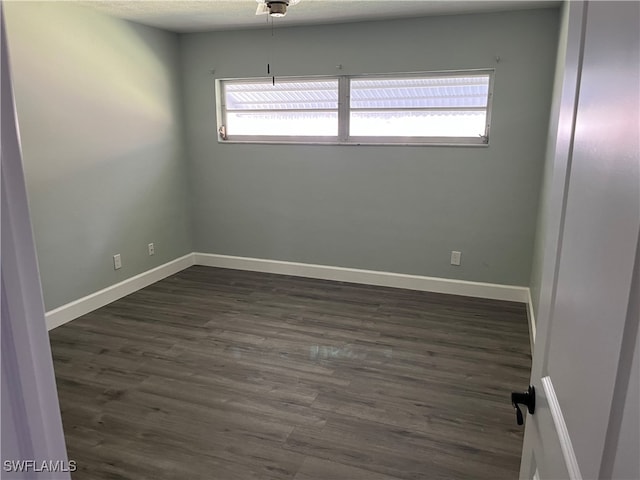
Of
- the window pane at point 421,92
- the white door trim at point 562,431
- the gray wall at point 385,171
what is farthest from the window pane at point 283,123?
the white door trim at point 562,431

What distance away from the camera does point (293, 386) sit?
2.62m

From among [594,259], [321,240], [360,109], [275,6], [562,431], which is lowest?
[321,240]

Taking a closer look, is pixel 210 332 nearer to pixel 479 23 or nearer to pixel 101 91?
pixel 101 91

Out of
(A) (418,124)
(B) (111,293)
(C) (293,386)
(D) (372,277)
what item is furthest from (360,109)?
(B) (111,293)

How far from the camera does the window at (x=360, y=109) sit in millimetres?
3789

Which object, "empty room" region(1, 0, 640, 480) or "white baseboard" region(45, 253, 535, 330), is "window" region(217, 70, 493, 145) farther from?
"white baseboard" region(45, 253, 535, 330)

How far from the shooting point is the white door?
0.56 metres

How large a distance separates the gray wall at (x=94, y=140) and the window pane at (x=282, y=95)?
23.9 inches

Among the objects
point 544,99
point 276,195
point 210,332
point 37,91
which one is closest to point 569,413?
point 210,332

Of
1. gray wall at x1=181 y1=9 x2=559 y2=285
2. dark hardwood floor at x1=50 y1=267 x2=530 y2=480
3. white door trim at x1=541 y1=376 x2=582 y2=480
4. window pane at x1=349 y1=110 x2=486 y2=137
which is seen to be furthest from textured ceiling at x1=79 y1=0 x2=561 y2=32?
white door trim at x1=541 y1=376 x2=582 y2=480

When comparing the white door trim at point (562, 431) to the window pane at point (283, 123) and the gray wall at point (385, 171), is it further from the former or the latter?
the window pane at point (283, 123)

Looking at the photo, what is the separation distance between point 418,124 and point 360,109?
55 cm

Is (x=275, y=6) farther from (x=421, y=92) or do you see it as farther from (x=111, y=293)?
(x=111, y=293)

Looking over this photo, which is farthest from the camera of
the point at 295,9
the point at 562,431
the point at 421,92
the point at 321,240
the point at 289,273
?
the point at 289,273
